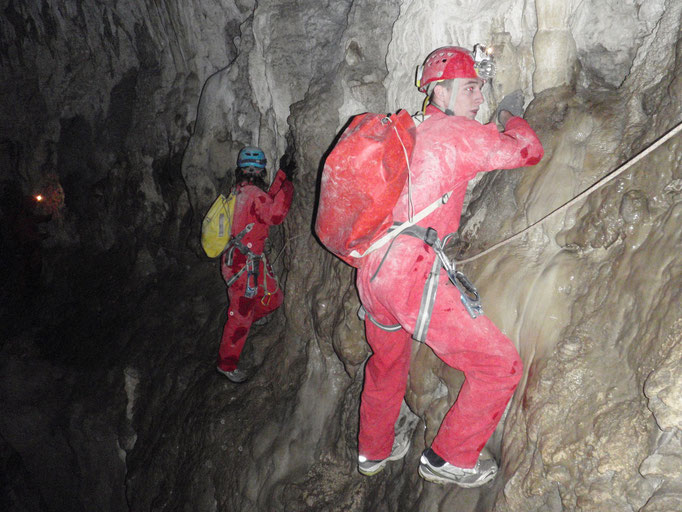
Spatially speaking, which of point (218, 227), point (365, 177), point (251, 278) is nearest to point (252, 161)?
point (218, 227)

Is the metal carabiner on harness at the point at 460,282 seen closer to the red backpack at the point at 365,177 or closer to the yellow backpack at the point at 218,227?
the red backpack at the point at 365,177

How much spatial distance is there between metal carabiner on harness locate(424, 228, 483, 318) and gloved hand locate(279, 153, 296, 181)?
2468 mm

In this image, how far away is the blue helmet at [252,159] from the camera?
4785 millimetres

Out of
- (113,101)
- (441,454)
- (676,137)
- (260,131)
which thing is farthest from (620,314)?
(113,101)

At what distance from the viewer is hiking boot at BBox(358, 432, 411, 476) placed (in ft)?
9.88

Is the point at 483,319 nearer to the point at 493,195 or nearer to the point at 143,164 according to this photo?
the point at 493,195

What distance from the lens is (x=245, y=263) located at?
16.3ft

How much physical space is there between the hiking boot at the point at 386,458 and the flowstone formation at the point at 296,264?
16cm

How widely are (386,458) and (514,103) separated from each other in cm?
222

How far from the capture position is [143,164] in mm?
7340

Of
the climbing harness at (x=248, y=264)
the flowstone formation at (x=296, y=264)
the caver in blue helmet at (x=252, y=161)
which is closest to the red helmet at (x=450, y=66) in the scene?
the flowstone formation at (x=296, y=264)

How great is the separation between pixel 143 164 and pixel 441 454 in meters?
6.38

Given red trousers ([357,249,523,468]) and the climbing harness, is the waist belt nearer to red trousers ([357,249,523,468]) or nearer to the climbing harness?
red trousers ([357,249,523,468])

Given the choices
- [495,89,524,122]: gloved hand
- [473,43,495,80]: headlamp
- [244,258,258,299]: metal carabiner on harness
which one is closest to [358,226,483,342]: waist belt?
[473,43,495,80]: headlamp
